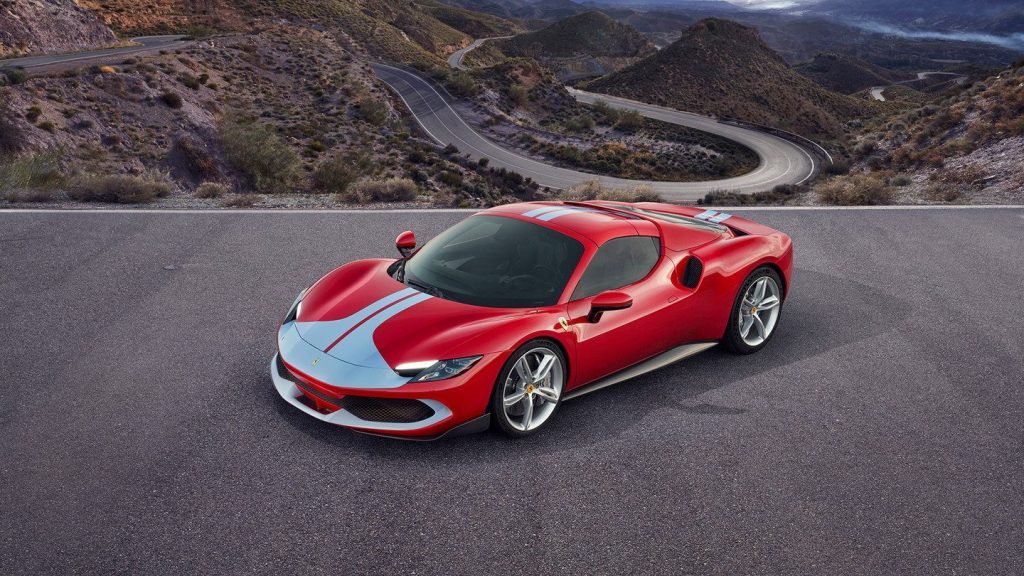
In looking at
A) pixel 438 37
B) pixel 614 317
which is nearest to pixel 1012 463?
pixel 614 317

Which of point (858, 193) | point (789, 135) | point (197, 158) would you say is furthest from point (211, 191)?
point (789, 135)

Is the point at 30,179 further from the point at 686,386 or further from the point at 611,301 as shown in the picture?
the point at 686,386

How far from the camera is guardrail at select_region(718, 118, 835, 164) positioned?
66.2 m

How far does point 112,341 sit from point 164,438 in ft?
6.19

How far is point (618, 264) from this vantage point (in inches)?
204

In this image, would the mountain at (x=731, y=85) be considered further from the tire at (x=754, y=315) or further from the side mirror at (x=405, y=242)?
the side mirror at (x=405, y=242)

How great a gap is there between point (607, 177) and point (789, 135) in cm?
2947

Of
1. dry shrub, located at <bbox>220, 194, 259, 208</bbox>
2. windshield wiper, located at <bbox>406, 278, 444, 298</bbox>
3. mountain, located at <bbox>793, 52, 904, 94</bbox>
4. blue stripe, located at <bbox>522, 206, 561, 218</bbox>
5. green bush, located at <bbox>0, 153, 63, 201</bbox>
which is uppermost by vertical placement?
blue stripe, located at <bbox>522, 206, 561, 218</bbox>

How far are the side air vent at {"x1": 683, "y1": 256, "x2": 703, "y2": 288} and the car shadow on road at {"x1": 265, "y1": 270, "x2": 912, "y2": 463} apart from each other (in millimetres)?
723

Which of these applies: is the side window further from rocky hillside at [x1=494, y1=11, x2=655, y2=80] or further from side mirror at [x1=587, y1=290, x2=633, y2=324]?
rocky hillside at [x1=494, y1=11, x2=655, y2=80]

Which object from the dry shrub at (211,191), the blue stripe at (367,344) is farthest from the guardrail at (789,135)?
the blue stripe at (367,344)

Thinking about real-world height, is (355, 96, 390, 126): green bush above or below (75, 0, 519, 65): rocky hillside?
below

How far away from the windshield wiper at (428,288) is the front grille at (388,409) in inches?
36.6

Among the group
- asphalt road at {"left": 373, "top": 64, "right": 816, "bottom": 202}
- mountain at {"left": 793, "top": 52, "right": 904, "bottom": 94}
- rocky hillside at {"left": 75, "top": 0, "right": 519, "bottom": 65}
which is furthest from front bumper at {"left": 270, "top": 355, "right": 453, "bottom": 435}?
mountain at {"left": 793, "top": 52, "right": 904, "bottom": 94}
